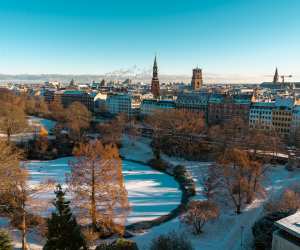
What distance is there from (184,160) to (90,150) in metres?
34.1

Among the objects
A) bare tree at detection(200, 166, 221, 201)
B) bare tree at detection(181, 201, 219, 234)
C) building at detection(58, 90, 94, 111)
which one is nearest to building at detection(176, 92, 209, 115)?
building at detection(58, 90, 94, 111)

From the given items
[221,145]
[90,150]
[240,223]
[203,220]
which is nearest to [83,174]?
[90,150]

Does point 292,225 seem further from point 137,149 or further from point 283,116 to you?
point 283,116

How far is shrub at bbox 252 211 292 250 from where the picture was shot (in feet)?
78.7

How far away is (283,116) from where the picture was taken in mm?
78375

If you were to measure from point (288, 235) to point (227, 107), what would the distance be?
71601 mm

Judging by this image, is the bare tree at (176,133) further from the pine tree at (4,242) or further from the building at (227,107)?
the pine tree at (4,242)

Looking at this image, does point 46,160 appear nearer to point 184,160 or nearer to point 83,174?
point 184,160

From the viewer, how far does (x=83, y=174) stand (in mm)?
27609

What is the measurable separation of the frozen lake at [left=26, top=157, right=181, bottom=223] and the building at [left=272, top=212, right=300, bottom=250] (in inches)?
613

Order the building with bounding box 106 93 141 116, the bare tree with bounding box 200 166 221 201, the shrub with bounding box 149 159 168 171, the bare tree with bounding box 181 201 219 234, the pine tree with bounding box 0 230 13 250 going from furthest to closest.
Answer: the building with bounding box 106 93 141 116, the shrub with bounding box 149 159 168 171, the bare tree with bounding box 200 166 221 201, the bare tree with bounding box 181 201 219 234, the pine tree with bounding box 0 230 13 250

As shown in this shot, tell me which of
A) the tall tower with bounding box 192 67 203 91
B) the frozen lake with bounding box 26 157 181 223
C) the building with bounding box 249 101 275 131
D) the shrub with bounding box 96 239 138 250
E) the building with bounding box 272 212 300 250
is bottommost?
the frozen lake with bounding box 26 157 181 223

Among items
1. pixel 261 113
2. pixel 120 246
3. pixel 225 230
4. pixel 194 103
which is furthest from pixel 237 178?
pixel 194 103

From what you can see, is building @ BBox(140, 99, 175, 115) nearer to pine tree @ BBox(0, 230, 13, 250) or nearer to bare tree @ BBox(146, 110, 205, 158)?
bare tree @ BBox(146, 110, 205, 158)
